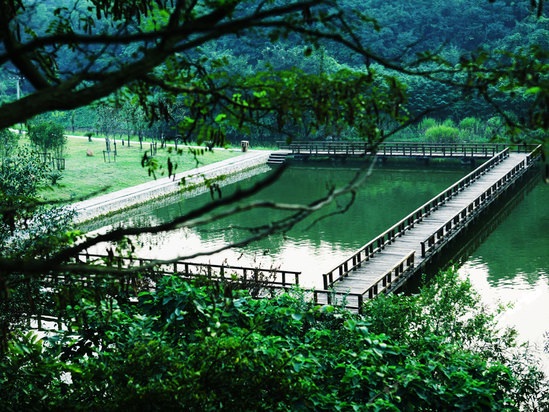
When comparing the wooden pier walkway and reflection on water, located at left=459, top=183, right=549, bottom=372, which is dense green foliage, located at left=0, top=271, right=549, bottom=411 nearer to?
the wooden pier walkway

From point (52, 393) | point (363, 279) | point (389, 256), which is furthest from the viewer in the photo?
point (389, 256)

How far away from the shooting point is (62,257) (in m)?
5.11

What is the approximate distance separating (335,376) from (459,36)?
261 ft

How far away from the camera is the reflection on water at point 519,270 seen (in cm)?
1997

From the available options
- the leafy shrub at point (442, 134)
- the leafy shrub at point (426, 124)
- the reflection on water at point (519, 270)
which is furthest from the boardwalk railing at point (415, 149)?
the reflection on water at point (519, 270)

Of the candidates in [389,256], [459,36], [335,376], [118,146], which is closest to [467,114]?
[459,36]

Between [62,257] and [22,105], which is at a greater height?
[22,105]

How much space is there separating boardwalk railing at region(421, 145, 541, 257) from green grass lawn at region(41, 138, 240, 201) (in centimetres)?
1268

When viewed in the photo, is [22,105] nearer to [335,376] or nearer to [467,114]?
[335,376]

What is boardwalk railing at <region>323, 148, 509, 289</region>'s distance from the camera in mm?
20875

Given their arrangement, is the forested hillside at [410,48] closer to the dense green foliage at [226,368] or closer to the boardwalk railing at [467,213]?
the boardwalk railing at [467,213]

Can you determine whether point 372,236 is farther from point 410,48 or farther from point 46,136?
point 410,48

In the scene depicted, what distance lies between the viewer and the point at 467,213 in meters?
30.9

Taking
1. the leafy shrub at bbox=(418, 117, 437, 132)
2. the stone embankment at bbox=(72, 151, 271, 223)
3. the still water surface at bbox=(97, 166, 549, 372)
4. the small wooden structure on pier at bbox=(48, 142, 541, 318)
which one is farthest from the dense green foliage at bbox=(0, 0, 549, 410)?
the leafy shrub at bbox=(418, 117, 437, 132)
